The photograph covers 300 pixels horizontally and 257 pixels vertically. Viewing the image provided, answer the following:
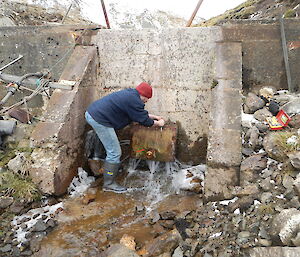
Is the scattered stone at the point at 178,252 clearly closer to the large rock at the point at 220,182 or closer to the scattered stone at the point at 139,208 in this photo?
the large rock at the point at 220,182

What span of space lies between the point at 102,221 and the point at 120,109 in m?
1.67

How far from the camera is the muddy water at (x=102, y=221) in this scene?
326 centimetres

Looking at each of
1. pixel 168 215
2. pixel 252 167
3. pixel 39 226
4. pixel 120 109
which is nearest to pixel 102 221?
pixel 39 226

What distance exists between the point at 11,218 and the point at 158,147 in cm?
247

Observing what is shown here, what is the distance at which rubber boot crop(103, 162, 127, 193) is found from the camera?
4591 mm

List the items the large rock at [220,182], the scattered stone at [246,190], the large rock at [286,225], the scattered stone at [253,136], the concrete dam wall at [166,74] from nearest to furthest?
the large rock at [286,225] < the scattered stone at [246,190] < the large rock at [220,182] < the scattered stone at [253,136] < the concrete dam wall at [166,74]

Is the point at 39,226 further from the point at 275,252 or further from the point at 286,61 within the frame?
the point at 286,61

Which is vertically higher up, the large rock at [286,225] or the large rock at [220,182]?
the large rock at [220,182]

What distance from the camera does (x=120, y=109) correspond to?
423 centimetres

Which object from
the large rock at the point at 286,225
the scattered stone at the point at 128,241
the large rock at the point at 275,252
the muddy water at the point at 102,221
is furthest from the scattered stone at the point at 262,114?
the scattered stone at the point at 128,241

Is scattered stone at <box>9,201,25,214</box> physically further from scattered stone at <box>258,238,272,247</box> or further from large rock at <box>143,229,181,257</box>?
scattered stone at <box>258,238,272,247</box>

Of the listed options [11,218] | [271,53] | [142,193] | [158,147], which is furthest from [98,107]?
[271,53]

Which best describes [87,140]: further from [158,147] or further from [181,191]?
[181,191]

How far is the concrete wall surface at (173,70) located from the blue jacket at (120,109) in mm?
1046
